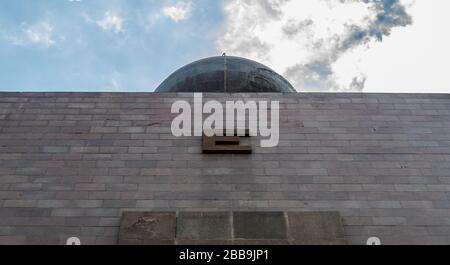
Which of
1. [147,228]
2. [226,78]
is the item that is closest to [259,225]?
[147,228]

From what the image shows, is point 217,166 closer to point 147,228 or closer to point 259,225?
point 259,225

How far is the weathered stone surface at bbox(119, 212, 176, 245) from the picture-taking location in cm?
682

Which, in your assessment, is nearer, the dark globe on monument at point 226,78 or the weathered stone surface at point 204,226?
the weathered stone surface at point 204,226

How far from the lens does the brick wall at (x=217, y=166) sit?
7.22 m

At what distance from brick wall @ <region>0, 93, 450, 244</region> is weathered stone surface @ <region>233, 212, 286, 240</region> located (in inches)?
Result: 9.5

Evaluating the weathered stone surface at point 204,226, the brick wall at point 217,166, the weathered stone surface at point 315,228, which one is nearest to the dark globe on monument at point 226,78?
the brick wall at point 217,166

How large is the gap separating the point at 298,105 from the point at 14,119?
4827 mm

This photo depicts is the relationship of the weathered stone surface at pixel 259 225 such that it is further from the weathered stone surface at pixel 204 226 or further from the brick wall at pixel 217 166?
the brick wall at pixel 217 166

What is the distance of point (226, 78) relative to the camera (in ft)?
39.4

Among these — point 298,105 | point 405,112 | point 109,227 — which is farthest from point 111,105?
point 405,112

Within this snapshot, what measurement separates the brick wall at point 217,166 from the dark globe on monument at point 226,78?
297 centimetres

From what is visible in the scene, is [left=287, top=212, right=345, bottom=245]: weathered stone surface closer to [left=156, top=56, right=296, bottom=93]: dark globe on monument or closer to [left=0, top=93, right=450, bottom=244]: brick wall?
[left=0, top=93, right=450, bottom=244]: brick wall

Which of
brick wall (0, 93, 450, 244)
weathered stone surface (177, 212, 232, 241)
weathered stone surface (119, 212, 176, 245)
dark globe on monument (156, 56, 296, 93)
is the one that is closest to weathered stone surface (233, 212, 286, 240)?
weathered stone surface (177, 212, 232, 241)

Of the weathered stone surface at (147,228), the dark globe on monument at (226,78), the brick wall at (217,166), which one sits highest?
the dark globe on monument at (226,78)
